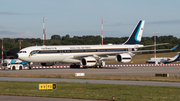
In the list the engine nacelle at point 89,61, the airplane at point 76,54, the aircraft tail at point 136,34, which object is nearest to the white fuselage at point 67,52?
the airplane at point 76,54

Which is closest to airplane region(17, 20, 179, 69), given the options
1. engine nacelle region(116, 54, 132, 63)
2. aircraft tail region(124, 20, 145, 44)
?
engine nacelle region(116, 54, 132, 63)

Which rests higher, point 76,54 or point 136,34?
point 136,34

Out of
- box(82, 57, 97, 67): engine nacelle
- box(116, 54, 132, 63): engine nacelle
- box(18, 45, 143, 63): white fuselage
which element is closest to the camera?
box(18, 45, 143, 63): white fuselage

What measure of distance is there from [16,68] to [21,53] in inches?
226

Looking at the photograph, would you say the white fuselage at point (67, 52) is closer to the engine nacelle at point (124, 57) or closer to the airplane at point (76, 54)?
the airplane at point (76, 54)

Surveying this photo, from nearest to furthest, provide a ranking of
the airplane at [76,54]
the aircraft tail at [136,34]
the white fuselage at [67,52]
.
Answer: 1. the white fuselage at [67,52]
2. the airplane at [76,54]
3. the aircraft tail at [136,34]

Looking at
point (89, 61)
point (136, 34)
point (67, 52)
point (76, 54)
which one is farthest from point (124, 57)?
point (136, 34)

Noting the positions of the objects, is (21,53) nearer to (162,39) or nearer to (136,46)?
(136,46)

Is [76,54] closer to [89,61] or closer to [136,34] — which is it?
[89,61]

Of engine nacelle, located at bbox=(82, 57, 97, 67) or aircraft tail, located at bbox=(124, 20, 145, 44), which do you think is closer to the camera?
engine nacelle, located at bbox=(82, 57, 97, 67)

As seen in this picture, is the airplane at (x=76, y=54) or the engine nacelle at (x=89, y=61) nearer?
the airplane at (x=76, y=54)

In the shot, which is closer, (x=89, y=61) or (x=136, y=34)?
(x=89, y=61)

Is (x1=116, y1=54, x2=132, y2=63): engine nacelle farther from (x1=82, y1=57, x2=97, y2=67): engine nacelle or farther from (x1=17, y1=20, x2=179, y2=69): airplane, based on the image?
(x1=82, y1=57, x2=97, y2=67): engine nacelle

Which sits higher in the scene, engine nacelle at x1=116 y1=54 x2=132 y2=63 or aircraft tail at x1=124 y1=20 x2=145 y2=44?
aircraft tail at x1=124 y1=20 x2=145 y2=44
